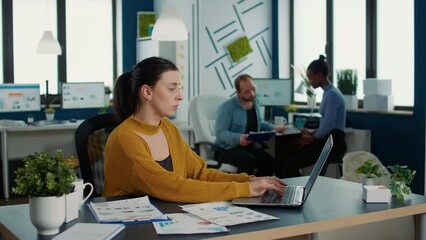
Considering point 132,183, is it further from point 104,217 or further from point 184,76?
point 184,76

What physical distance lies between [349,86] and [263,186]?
4.53 m

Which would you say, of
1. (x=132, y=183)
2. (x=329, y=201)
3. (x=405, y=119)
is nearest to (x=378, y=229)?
(x=329, y=201)

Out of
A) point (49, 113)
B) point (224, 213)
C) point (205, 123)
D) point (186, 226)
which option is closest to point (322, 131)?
point (205, 123)

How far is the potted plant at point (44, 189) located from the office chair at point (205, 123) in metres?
3.80

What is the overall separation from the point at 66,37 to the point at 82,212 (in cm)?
582

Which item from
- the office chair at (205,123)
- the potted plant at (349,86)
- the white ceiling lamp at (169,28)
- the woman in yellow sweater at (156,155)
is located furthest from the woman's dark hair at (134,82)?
the potted plant at (349,86)

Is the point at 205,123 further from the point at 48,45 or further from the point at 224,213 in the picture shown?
the point at 224,213

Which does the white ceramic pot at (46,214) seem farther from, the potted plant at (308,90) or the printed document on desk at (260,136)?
the potted plant at (308,90)

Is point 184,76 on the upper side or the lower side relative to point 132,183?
upper

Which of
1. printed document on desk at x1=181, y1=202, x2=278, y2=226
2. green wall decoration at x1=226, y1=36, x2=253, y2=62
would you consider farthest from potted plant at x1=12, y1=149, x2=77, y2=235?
green wall decoration at x1=226, y1=36, x2=253, y2=62

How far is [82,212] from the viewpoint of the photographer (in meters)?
2.09

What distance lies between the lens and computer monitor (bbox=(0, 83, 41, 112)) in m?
6.57

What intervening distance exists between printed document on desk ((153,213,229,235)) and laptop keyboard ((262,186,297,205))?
13.9 inches

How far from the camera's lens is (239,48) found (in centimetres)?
784
